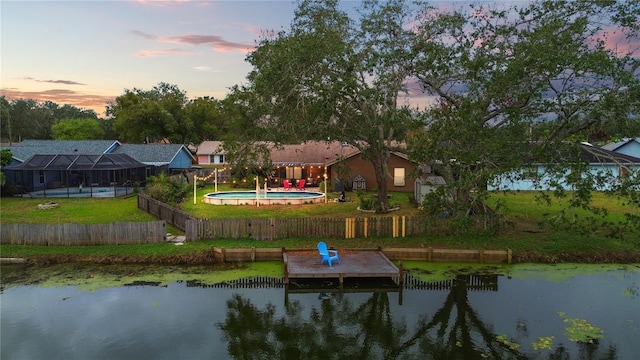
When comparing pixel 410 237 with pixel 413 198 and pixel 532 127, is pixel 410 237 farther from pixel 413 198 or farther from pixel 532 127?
pixel 413 198

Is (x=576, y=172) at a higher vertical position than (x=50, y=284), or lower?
higher

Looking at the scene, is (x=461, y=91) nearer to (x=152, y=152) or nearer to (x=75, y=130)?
(x=152, y=152)

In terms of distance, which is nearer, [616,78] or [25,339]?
[25,339]

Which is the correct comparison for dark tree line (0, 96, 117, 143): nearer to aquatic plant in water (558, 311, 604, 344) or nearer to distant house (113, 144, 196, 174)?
distant house (113, 144, 196, 174)

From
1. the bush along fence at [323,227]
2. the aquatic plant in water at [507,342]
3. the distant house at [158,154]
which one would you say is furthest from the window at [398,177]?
the aquatic plant in water at [507,342]

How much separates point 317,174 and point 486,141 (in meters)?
27.9

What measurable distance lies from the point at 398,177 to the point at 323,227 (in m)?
19.8

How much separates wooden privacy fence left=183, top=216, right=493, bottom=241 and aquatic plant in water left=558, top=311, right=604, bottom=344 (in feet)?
27.4

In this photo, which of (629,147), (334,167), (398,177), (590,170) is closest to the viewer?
(590,170)

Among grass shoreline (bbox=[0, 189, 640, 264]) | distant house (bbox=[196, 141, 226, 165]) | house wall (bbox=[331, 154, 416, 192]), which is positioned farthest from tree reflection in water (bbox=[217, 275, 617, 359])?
distant house (bbox=[196, 141, 226, 165])

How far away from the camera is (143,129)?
70125mm

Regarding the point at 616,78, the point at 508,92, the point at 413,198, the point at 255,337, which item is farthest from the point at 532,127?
the point at 255,337

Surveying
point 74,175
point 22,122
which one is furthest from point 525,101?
point 22,122

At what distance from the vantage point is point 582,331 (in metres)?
13.7
